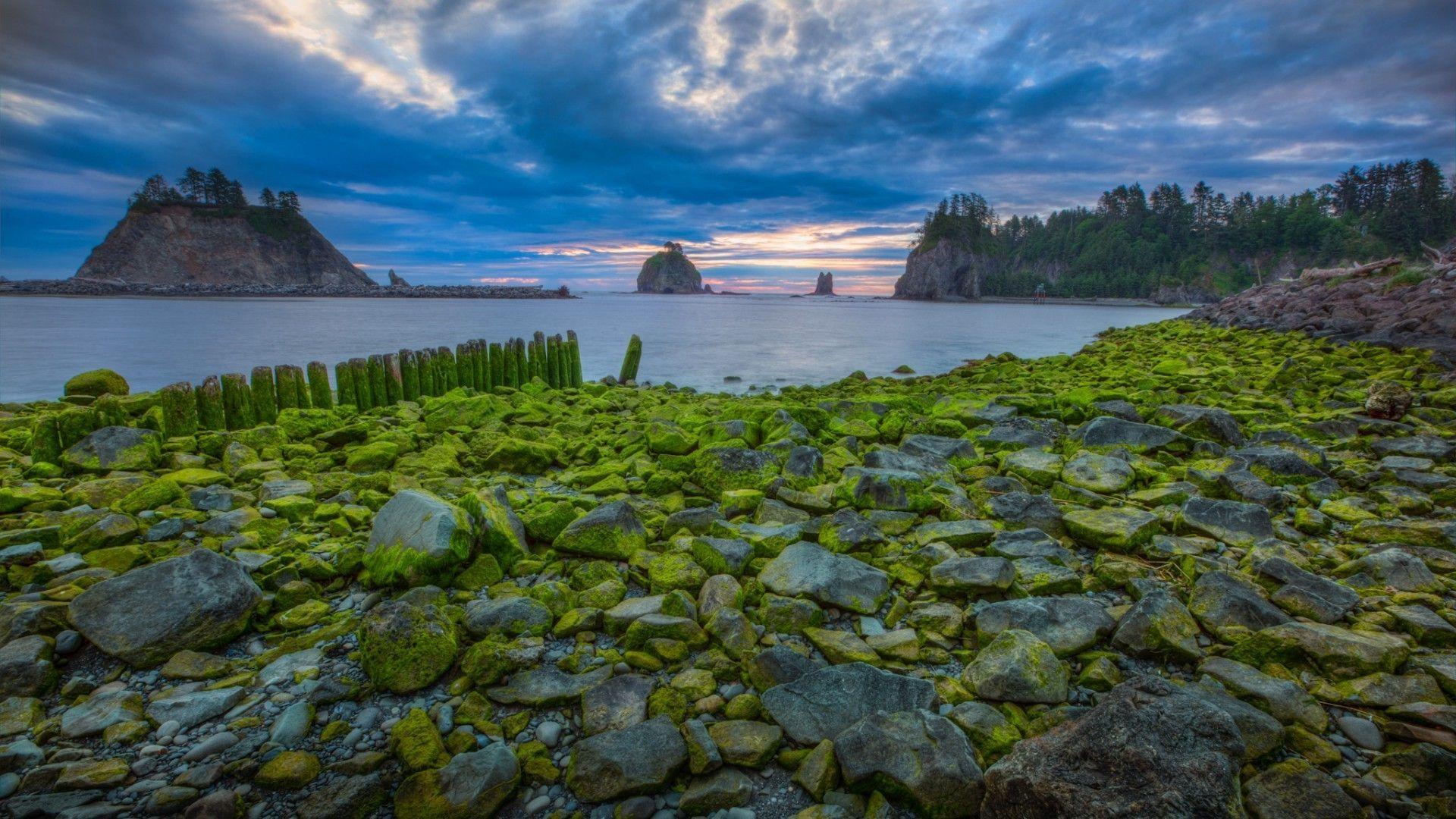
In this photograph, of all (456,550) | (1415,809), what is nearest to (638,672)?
(456,550)

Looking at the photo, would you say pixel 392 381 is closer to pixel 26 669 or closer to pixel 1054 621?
pixel 26 669

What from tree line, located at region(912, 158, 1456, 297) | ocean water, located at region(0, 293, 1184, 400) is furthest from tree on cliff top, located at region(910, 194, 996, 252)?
ocean water, located at region(0, 293, 1184, 400)

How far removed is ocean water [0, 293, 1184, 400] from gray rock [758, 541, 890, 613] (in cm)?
1254

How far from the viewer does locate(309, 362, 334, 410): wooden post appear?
932 cm

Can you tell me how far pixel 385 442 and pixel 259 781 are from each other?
4.98m

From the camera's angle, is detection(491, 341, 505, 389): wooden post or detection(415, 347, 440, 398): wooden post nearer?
detection(415, 347, 440, 398): wooden post

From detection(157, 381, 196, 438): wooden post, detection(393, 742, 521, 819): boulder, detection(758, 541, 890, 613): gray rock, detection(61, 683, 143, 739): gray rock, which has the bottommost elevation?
detection(393, 742, 521, 819): boulder

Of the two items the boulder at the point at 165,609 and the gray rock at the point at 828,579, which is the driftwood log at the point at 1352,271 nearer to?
the gray rock at the point at 828,579

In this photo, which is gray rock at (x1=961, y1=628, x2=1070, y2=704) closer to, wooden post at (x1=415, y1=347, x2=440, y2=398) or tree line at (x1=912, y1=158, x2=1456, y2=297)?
wooden post at (x1=415, y1=347, x2=440, y2=398)

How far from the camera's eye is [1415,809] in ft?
7.14

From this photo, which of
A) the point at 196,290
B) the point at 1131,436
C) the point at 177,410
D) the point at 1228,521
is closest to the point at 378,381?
the point at 177,410

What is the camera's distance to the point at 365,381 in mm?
9977

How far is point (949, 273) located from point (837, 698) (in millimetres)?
130662

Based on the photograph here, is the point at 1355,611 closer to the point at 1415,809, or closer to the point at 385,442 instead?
the point at 1415,809
